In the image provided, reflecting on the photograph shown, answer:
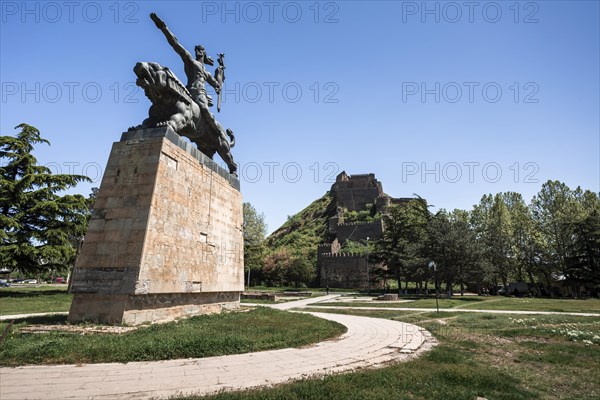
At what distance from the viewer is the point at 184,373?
5.11m

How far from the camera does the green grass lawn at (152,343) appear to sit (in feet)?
18.0

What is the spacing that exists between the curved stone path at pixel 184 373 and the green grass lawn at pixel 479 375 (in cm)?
52

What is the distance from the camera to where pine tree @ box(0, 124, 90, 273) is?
2053 cm

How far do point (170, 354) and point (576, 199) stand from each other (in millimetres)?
55873

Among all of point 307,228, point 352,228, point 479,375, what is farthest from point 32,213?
point 307,228

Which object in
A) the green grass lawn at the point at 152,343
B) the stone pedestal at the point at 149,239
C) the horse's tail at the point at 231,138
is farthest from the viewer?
the horse's tail at the point at 231,138

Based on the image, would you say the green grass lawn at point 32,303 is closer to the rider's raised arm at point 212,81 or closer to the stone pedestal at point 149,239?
the stone pedestal at point 149,239

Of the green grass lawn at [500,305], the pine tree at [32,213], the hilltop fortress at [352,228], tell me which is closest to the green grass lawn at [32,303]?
the pine tree at [32,213]

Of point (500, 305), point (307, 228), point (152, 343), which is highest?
point (307, 228)

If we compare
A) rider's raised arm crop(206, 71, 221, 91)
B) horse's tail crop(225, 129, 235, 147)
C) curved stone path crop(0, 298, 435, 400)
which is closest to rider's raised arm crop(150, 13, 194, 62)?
rider's raised arm crop(206, 71, 221, 91)

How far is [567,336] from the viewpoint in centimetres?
972

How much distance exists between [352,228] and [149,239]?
65.2 m

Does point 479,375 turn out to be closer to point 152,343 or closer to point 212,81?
point 152,343

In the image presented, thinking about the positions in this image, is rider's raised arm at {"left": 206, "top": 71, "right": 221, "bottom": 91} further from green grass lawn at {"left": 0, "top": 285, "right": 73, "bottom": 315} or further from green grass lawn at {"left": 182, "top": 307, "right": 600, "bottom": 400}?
green grass lawn at {"left": 182, "top": 307, "right": 600, "bottom": 400}
